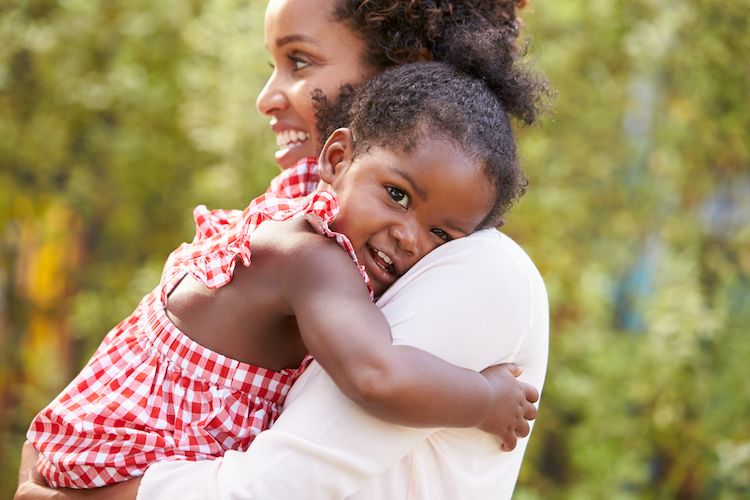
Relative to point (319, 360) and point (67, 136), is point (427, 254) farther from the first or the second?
point (67, 136)

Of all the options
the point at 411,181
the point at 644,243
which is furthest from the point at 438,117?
the point at 644,243

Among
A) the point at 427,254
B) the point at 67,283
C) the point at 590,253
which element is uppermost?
the point at 427,254

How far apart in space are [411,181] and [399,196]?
0.05m

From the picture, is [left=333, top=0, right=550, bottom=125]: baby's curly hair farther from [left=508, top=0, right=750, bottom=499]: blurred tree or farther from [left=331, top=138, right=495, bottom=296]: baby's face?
[left=508, top=0, right=750, bottom=499]: blurred tree

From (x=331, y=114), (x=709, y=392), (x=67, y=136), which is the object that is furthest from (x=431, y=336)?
(x=67, y=136)

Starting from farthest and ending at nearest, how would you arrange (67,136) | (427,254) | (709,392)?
(67,136)
(709,392)
(427,254)

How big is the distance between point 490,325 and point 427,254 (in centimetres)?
23

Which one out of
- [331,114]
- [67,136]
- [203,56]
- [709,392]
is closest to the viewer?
[331,114]

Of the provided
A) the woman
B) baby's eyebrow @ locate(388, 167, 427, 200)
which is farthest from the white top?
baby's eyebrow @ locate(388, 167, 427, 200)

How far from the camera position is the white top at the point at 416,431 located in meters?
1.17

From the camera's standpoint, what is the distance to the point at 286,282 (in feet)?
4.19

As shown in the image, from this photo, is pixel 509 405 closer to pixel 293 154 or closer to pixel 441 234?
pixel 441 234

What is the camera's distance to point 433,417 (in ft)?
3.79

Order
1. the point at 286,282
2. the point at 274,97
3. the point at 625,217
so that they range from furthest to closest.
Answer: the point at 625,217, the point at 274,97, the point at 286,282
